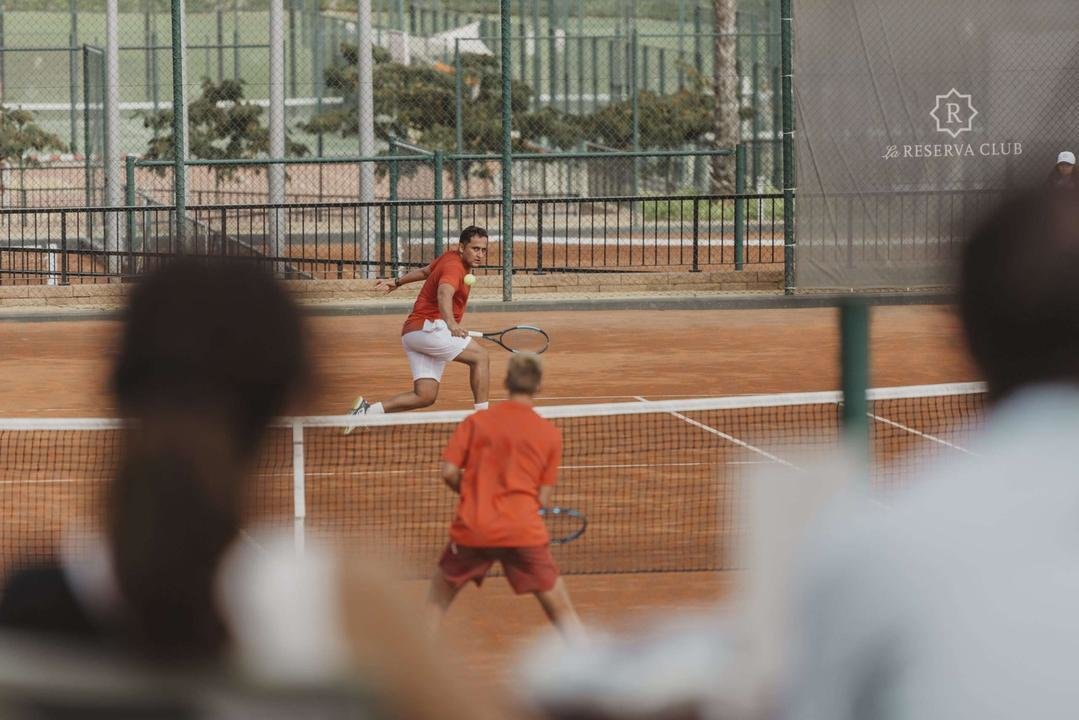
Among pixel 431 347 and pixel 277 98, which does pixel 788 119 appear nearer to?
pixel 277 98

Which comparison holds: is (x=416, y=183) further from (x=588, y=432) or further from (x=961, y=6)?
(x=588, y=432)

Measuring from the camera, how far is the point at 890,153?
20469mm

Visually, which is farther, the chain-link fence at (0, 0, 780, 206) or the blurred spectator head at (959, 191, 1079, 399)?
the chain-link fence at (0, 0, 780, 206)

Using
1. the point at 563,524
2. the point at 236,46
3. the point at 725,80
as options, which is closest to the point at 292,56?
the point at 236,46

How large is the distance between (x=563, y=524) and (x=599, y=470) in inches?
65.6

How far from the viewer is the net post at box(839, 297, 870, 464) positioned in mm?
4027

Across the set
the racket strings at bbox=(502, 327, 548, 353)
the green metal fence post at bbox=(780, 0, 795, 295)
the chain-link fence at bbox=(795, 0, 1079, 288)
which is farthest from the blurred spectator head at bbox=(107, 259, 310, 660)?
the chain-link fence at bbox=(795, 0, 1079, 288)

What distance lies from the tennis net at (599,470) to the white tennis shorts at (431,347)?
0.44m

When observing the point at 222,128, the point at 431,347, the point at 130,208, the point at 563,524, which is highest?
the point at 222,128

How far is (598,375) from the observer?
604 inches

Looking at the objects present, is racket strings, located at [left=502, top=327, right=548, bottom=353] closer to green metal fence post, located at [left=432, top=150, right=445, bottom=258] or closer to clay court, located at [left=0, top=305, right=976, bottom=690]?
clay court, located at [left=0, top=305, right=976, bottom=690]

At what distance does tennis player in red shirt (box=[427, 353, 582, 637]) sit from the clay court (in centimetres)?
33

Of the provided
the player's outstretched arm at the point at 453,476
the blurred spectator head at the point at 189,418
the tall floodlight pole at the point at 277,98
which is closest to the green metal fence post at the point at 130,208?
the tall floodlight pole at the point at 277,98

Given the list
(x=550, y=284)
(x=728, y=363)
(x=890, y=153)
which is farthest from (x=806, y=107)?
(x=728, y=363)
